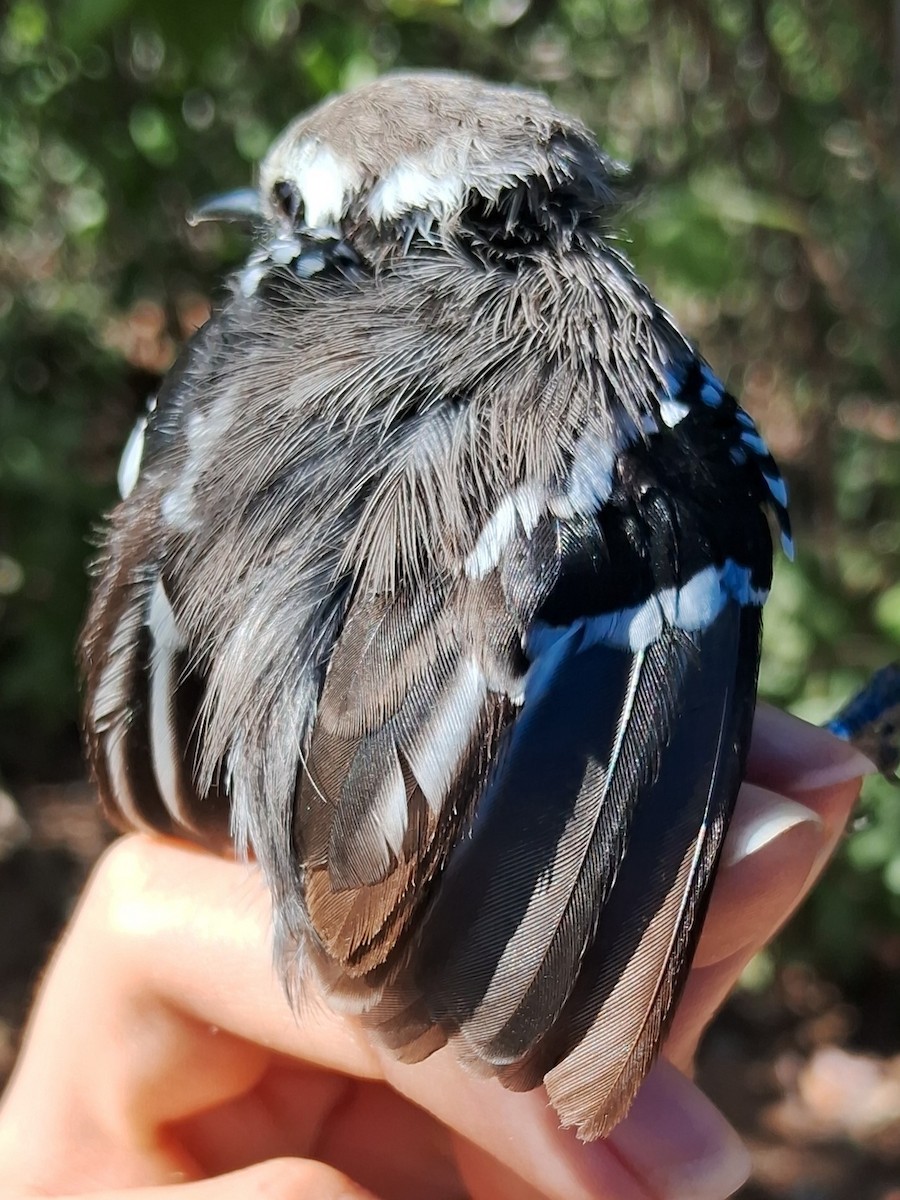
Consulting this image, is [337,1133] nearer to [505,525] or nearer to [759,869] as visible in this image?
[759,869]

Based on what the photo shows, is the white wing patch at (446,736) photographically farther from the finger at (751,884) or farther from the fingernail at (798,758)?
the fingernail at (798,758)

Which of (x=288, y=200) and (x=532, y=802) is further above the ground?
(x=288, y=200)

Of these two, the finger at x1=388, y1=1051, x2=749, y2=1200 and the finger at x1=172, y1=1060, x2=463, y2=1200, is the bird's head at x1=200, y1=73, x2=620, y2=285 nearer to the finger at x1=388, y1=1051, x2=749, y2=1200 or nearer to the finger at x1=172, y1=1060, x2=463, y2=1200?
the finger at x1=388, y1=1051, x2=749, y2=1200

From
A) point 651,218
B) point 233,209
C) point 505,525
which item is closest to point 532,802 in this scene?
point 505,525

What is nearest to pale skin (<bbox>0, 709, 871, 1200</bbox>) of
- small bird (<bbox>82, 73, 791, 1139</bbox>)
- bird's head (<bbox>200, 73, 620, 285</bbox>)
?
small bird (<bbox>82, 73, 791, 1139</bbox>)

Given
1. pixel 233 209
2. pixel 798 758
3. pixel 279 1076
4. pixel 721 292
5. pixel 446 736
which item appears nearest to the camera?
pixel 446 736

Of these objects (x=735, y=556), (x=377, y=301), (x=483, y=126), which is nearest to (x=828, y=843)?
(x=735, y=556)

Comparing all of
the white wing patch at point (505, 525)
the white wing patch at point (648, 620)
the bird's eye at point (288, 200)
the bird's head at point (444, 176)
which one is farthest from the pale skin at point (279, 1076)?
the bird's eye at point (288, 200)
